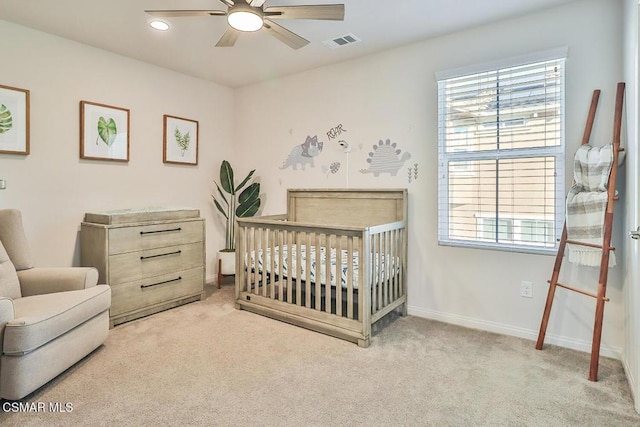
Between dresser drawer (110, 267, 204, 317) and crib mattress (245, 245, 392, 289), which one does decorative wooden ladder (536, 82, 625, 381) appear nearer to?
crib mattress (245, 245, 392, 289)

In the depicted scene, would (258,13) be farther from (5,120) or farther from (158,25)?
(5,120)

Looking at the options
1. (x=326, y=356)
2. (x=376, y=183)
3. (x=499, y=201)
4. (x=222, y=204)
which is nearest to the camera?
(x=326, y=356)

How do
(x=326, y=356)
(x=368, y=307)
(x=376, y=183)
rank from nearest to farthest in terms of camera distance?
(x=326, y=356), (x=368, y=307), (x=376, y=183)

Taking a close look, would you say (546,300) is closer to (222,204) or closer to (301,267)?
(301,267)

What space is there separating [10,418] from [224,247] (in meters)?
2.84

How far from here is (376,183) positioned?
3.32 meters

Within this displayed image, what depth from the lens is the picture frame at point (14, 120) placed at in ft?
8.92

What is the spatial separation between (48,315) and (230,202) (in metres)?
2.60

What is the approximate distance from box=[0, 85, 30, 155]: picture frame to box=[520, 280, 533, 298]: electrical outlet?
391 cm

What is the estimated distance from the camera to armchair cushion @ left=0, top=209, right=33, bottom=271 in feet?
7.97

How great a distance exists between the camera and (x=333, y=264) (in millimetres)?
2801

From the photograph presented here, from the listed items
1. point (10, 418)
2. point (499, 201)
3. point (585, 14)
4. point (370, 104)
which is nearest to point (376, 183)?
point (370, 104)

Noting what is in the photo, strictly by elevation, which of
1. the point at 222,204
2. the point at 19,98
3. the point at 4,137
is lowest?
Answer: the point at 222,204

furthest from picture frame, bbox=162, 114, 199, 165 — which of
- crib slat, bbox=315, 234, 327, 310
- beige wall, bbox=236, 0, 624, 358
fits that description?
crib slat, bbox=315, 234, 327, 310
